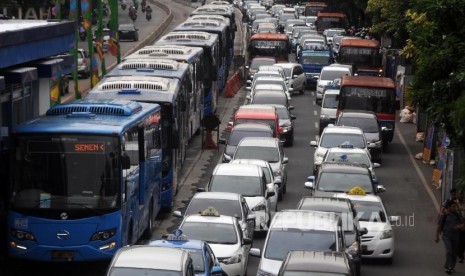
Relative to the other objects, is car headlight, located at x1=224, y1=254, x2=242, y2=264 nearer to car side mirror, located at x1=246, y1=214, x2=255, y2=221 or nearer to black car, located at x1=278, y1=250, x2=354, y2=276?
car side mirror, located at x1=246, y1=214, x2=255, y2=221

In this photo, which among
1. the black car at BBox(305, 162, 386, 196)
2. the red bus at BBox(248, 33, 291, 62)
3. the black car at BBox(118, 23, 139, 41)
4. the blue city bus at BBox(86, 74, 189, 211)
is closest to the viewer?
the black car at BBox(305, 162, 386, 196)

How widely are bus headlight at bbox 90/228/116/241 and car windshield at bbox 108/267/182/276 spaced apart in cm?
476

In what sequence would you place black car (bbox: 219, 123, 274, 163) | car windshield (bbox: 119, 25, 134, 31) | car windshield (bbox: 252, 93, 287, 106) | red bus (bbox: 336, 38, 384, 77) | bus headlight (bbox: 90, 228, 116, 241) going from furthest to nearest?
car windshield (bbox: 119, 25, 134, 31), red bus (bbox: 336, 38, 384, 77), car windshield (bbox: 252, 93, 287, 106), black car (bbox: 219, 123, 274, 163), bus headlight (bbox: 90, 228, 116, 241)

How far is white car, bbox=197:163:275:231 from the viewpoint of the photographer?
27792 mm

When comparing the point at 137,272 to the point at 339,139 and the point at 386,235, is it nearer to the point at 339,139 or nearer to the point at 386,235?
the point at 386,235

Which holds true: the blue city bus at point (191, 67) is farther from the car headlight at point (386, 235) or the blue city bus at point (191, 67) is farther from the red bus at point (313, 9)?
the red bus at point (313, 9)

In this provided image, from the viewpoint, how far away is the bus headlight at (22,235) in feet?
72.3

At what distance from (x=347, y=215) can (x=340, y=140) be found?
40.4 ft

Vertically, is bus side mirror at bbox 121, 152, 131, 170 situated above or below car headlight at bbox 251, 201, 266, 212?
above

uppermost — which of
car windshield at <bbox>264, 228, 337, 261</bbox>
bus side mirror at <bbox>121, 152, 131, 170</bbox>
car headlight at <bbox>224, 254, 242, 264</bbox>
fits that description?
bus side mirror at <bbox>121, 152, 131, 170</bbox>

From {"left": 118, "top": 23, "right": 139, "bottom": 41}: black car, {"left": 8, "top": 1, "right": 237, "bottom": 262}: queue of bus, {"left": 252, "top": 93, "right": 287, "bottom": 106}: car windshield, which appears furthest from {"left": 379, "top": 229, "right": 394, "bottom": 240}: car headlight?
{"left": 118, "top": 23, "right": 139, "bottom": 41}: black car

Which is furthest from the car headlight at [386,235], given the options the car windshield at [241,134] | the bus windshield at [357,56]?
the bus windshield at [357,56]

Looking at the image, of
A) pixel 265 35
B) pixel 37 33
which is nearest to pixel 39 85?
pixel 37 33

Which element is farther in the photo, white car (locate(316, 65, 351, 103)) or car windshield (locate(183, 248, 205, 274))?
white car (locate(316, 65, 351, 103))
